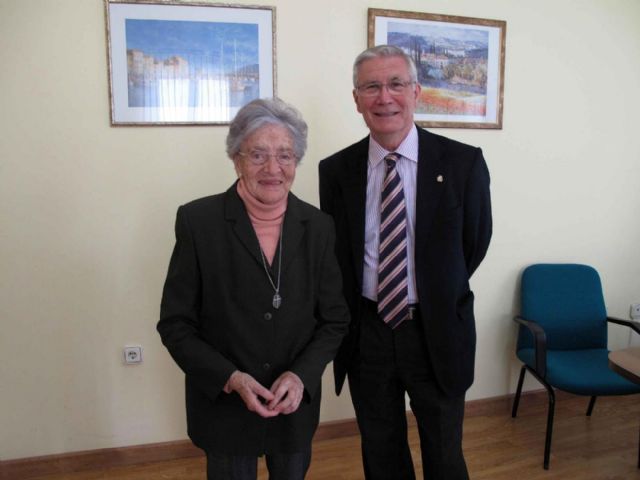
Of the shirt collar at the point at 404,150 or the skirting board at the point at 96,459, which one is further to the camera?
the skirting board at the point at 96,459

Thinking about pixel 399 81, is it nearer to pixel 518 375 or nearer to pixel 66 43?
pixel 66 43

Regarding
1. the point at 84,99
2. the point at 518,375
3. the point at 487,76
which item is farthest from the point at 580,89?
the point at 84,99

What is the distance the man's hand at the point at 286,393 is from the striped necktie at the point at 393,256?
18.0 inches

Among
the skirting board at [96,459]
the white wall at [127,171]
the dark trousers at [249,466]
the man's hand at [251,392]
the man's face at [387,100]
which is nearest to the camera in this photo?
the man's hand at [251,392]

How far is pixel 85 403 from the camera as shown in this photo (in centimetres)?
235

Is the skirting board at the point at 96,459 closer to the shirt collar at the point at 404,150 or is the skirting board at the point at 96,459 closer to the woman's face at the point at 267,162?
the shirt collar at the point at 404,150

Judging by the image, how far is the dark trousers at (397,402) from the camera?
163cm

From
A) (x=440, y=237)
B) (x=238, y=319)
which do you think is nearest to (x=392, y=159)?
(x=440, y=237)

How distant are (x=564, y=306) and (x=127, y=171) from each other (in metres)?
2.43

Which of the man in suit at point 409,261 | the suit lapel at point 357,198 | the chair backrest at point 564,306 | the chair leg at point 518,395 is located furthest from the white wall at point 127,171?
the man in suit at point 409,261

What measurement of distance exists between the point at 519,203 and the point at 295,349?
6.47 ft

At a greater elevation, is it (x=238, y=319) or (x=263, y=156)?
(x=263, y=156)

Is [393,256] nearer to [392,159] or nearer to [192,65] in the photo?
[392,159]

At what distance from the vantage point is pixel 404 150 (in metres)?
1.61
